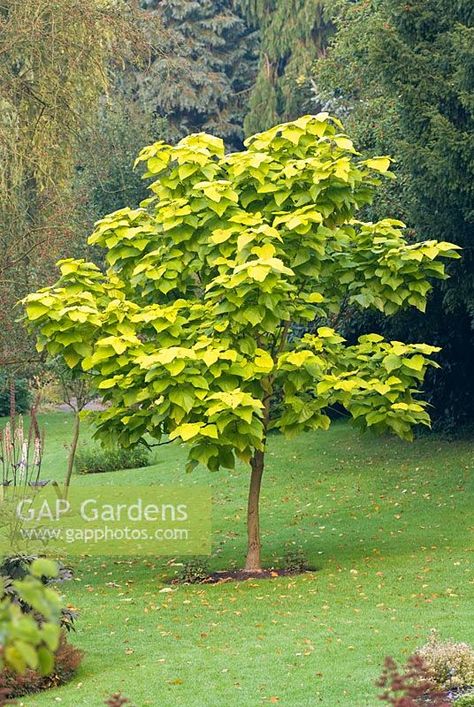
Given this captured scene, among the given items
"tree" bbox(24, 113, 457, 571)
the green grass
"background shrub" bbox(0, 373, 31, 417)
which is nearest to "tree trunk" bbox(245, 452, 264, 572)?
"tree" bbox(24, 113, 457, 571)

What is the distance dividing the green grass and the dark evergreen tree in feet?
75.5

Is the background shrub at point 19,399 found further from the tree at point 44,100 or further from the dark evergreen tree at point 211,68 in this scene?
the tree at point 44,100

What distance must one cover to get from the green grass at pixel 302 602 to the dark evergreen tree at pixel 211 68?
23026 mm

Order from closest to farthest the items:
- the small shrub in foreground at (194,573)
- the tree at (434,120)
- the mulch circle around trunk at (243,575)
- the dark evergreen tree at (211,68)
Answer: the mulch circle around trunk at (243,575)
the small shrub in foreground at (194,573)
the tree at (434,120)
the dark evergreen tree at (211,68)

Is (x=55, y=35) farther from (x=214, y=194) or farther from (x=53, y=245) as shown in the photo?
(x=214, y=194)

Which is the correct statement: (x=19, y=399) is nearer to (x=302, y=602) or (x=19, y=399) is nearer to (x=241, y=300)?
(x=241, y=300)

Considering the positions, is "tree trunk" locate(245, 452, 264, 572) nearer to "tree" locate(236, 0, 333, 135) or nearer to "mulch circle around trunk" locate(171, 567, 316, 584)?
"mulch circle around trunk" locate(171, 567, 316, 584)

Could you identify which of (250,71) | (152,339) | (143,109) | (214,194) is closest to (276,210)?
(214,194)

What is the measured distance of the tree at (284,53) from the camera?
34.4 meters

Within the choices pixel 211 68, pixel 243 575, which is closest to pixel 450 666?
pixel 243 575

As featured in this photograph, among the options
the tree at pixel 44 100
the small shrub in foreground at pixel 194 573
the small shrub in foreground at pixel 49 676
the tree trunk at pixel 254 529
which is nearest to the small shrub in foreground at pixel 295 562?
the tree trunk at pixel 254 529

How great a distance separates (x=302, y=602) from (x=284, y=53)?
28623 mm

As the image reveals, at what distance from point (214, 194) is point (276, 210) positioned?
88 cm

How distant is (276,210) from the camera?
1084 cm
